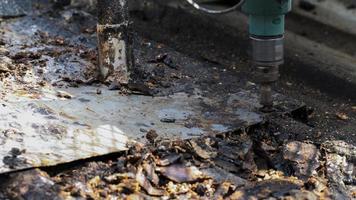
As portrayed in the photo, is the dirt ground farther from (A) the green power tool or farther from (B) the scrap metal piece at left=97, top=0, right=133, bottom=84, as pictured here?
(A) the green power tool

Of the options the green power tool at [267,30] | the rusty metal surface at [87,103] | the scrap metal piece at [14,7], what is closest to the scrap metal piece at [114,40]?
the rusty metal surface at [87,103]

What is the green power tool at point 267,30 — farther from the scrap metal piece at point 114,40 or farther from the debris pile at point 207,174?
the scrap metal piece at point 114,40

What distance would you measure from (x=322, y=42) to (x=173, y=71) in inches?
81.6

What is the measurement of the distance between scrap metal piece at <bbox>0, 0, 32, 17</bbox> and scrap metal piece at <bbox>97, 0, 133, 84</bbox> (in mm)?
1658

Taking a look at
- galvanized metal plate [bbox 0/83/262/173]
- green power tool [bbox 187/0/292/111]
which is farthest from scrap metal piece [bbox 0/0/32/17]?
green power tool [bbox 187/0/292/111]

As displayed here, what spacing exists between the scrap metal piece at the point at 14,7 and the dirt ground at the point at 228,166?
1.66 m

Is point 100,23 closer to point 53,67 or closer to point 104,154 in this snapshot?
point 53,67

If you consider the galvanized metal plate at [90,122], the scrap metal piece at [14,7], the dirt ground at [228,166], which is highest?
the scrap metal piece at [14,7]

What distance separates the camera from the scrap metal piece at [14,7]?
5.62 m

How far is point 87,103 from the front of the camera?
395 cm

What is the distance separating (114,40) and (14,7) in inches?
73.3

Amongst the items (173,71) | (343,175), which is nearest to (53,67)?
(173,71)

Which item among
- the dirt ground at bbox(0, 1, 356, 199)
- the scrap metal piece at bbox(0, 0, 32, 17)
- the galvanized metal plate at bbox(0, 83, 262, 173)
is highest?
the scrap metal piece at bbox(0, 0, 32, 17)

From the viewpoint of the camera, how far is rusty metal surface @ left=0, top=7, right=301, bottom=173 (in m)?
3.41
